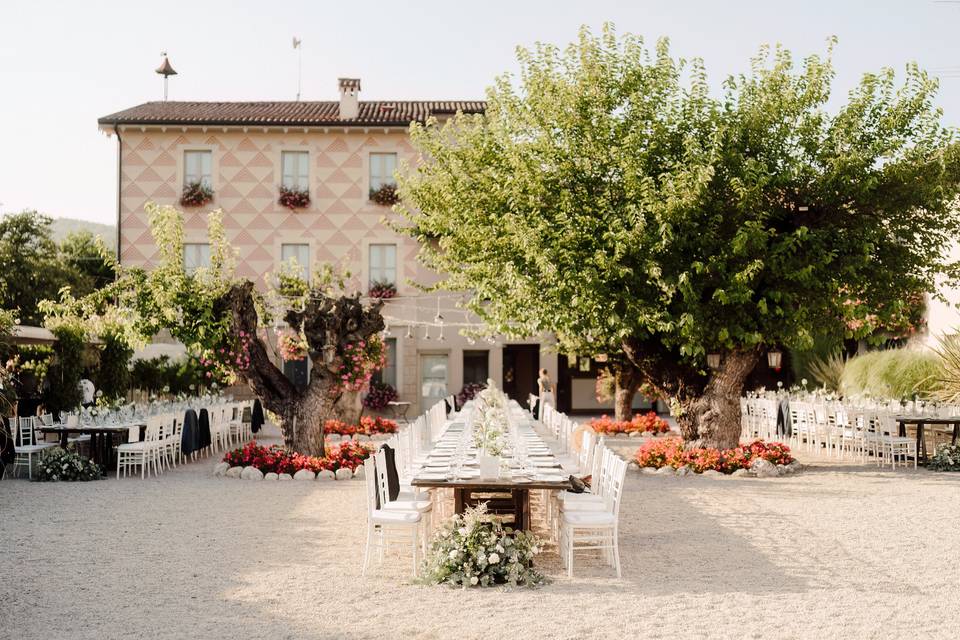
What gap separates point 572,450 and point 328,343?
439 centimetres

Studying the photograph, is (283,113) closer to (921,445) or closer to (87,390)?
(87,390)

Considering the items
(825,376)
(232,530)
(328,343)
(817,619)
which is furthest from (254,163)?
(817,619)

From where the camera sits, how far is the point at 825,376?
2420cm

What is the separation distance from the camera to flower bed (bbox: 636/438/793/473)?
14.4 m

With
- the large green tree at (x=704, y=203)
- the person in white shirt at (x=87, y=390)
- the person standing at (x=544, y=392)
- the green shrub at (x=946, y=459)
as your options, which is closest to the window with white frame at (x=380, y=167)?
the person standing at (x=544, y=392)

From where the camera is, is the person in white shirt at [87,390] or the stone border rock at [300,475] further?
the person in white shirt at [87,390]

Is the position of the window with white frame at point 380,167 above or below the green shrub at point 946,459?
above

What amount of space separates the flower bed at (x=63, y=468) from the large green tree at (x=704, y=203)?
20.3 feet

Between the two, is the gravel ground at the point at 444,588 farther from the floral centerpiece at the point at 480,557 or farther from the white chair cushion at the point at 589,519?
the white chair cushion at the point at 589,519

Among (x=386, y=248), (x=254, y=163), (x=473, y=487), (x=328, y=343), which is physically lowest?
(x=473, y=487)

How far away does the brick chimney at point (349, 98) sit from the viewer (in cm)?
2550

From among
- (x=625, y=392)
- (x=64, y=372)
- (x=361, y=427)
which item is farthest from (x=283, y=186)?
(x=625, y=392)

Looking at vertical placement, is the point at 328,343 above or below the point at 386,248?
below

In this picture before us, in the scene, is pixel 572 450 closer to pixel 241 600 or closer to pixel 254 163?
pixel 241 600
